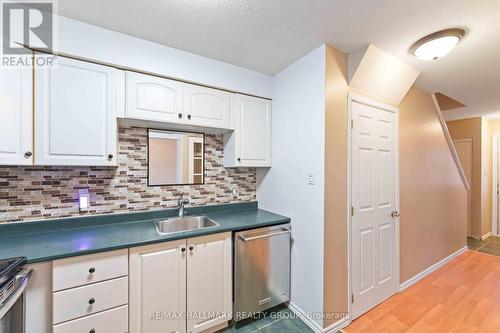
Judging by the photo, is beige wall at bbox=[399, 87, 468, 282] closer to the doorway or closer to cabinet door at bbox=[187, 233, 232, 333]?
the doorway

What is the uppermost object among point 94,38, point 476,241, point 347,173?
point 94,38

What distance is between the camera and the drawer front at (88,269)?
48.9 inches

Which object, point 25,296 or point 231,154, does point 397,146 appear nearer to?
point 231,154

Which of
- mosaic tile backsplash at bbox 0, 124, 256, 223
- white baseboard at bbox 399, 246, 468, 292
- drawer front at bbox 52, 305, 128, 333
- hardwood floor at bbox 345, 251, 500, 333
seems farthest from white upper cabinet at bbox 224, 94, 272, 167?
white baseboard at bbox 399, 246, 468, 292

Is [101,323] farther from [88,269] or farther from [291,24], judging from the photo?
[291,24]

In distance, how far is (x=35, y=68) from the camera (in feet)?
4.68

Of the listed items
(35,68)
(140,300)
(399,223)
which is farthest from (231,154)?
(399,223)

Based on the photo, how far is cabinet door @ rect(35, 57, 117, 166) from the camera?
145 centimetres

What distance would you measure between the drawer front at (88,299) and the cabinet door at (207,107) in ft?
4.40

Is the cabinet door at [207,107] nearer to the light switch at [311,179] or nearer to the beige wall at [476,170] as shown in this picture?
the light switch at [311,179]

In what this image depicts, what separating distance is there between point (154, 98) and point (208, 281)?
156 cm

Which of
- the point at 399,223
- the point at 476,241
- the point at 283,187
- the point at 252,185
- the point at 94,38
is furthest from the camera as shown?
the point at 476,241

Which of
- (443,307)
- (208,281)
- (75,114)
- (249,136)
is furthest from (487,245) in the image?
(75,114)

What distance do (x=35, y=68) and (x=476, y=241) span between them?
648 centimetres
